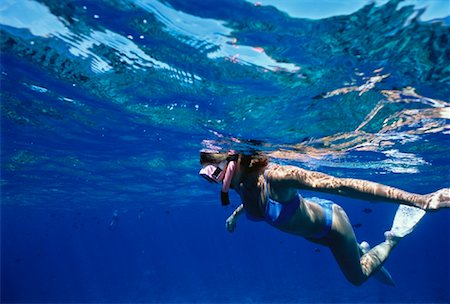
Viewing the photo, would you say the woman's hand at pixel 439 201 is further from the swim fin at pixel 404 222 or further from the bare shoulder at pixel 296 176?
the swim fin at pixel 404 222

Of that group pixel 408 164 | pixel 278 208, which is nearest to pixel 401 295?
pixel 408 164

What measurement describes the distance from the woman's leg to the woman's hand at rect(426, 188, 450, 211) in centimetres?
288

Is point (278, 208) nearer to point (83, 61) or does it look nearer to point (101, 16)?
point (101, 16)

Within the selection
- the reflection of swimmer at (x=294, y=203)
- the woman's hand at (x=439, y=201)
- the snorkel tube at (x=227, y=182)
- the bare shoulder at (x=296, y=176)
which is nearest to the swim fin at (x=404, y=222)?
the reflection of swimmer at (x=294, y=203)

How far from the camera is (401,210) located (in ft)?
23.0

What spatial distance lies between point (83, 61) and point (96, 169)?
17086 millimetres

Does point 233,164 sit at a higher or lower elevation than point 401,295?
higher

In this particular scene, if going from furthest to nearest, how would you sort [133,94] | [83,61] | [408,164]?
[408,164] → [133,94] → [83,61]

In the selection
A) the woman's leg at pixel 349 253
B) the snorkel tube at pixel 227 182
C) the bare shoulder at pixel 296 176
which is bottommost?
the woman's leg at pixel 349 253

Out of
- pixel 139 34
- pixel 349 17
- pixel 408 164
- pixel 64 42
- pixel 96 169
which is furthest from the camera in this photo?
pixel 96 169

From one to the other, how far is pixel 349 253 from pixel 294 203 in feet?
6.92

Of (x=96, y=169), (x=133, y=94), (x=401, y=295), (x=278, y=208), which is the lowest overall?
(x=401, y=295)

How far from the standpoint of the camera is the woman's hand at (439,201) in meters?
3.96

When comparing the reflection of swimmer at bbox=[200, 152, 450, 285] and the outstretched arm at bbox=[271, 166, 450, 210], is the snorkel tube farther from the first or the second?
the outstretched arm at bbox=[271, 166, 450, 210]
